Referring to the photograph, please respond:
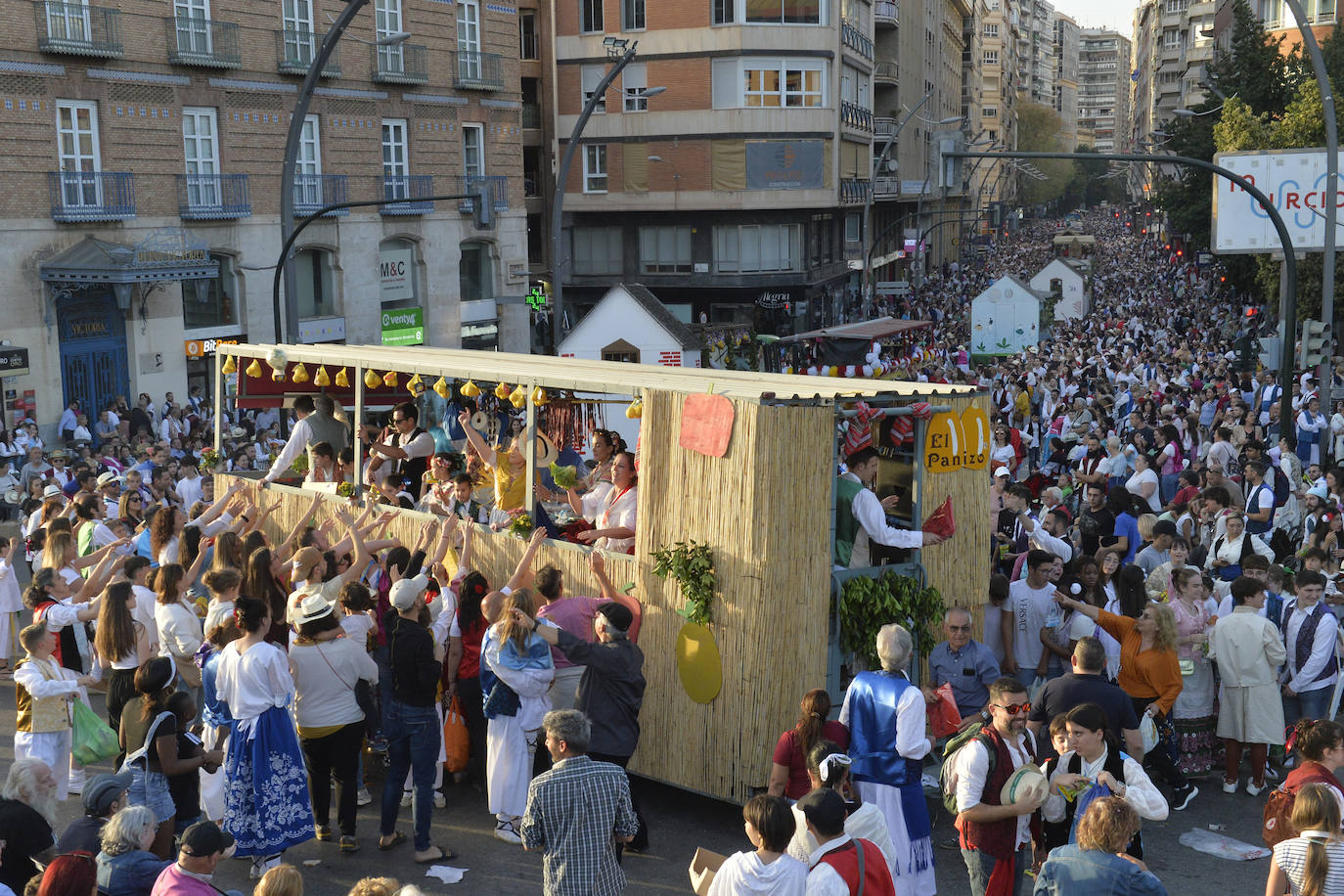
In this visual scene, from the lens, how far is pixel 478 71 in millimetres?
38812

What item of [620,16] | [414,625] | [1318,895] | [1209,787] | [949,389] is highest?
[620,16]

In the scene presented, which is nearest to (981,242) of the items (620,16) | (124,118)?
(620,16)

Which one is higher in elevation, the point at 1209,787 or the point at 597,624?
the point at 597,624

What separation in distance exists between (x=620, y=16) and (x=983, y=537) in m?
42.4

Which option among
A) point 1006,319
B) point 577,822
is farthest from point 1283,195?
point 577,822

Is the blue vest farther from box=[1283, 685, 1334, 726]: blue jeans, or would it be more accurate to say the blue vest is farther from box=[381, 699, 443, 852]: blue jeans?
box=[1283, 685, 1334, 726]: blue jeans

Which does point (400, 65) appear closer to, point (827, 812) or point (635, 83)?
point (635, 83)

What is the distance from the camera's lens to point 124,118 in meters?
28.7

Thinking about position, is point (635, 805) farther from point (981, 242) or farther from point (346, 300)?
point (981, 242)

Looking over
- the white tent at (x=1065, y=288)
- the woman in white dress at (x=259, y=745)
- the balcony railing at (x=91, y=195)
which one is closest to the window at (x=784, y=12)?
the white tent at (x=1065, y=288)

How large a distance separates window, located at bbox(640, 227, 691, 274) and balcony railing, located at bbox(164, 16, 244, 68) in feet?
67.4

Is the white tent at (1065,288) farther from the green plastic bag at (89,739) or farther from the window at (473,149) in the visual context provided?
the green plastic bag at (89,739)

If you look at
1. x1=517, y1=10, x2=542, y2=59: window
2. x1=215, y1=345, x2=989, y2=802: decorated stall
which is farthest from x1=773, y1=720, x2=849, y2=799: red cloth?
x1=517, y1=10, x2=542, y2=59: window

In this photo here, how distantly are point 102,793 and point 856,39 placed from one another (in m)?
50.0
